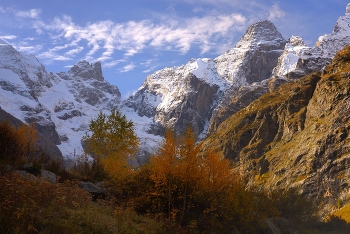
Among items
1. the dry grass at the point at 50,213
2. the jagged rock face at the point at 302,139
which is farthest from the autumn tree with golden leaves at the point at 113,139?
the dry grass at the point at 50,213

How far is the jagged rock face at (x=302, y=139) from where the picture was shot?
2694 inches

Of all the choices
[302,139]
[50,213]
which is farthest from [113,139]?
[302,139]

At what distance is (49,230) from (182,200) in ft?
36.1

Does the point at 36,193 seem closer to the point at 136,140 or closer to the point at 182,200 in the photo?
the point at 182,200

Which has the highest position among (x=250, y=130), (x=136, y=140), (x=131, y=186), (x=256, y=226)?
(x=250, y=130)

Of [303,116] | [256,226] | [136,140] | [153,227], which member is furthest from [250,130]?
[153,227]

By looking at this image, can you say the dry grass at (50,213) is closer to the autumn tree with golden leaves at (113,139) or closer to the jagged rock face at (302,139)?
the autumn tree with golden leaves at (113,139)

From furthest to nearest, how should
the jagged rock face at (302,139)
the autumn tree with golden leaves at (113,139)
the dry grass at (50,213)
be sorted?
the jagged rock face at (302,139) < the autumn tree with golden leaves at (113,139) < the dry grass at (50,213)

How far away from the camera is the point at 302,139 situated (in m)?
84.1

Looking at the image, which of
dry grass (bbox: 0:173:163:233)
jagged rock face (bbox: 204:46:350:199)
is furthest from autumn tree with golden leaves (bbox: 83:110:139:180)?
dry grass (bbox: 0:173:163:233)

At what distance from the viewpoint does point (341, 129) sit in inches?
2874

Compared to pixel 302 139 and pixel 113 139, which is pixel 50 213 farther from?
pixel 302 139

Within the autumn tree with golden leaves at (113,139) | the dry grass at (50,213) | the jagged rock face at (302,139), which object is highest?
the jagged rock face at (302,139)

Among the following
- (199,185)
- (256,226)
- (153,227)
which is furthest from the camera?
(256,226)
